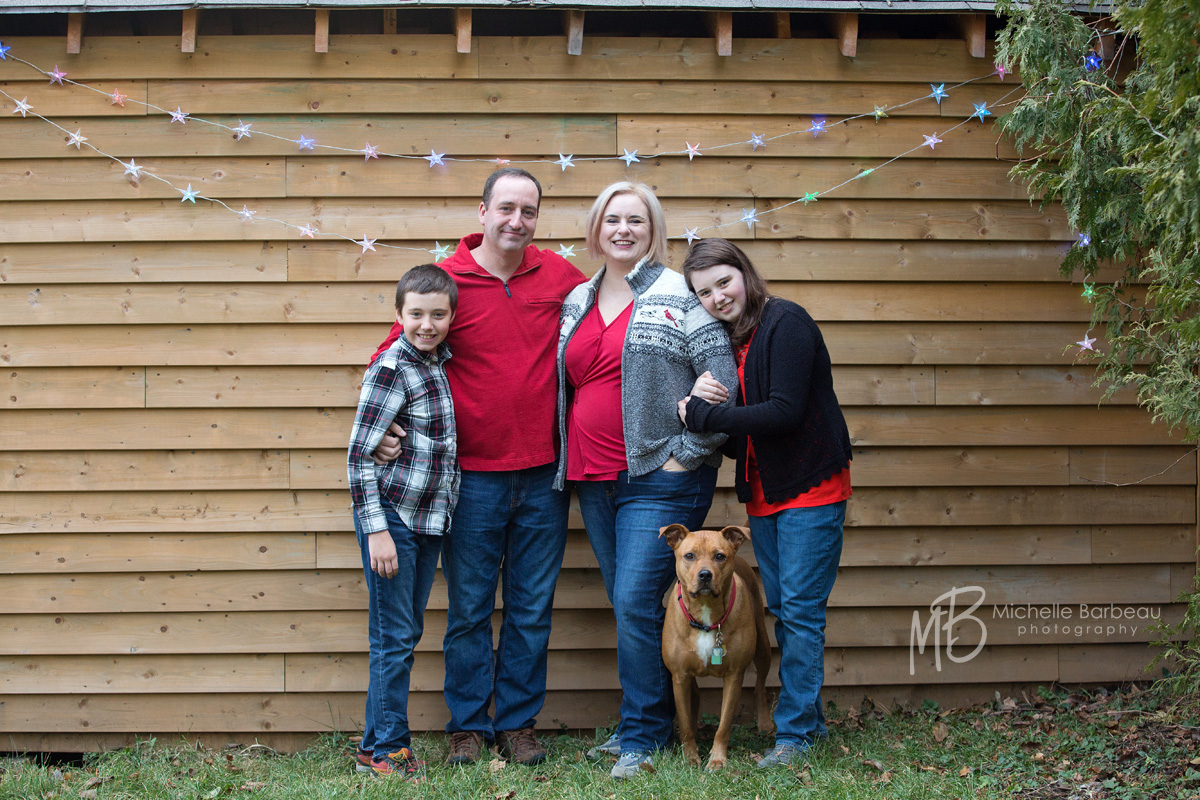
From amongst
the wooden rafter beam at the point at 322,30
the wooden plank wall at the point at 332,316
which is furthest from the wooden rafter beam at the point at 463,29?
the wooden rafter beam at the point at 322,30

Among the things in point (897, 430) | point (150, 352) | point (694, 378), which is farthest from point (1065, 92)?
point (150, 352)

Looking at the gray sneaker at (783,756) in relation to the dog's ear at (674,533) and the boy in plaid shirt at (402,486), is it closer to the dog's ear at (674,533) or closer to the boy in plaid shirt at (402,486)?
the dog's ear at (674,533)

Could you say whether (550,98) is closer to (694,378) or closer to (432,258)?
(432,258)

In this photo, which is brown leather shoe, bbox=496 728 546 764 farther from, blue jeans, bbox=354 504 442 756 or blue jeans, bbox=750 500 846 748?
blue jeans, bbox=750 500 846 748

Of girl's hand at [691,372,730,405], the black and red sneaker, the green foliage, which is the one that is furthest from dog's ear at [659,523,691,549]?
the green foliage

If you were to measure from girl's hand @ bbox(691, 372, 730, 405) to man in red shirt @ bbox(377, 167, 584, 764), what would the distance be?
0.62m

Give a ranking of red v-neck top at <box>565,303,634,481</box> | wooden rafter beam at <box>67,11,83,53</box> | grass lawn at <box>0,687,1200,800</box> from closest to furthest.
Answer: grass lawn at <box>0,687,1200,800</box>, red v-neck top at <box>565,303,634,481</box>, wooden rafter beam at <box>67,11,83,53</box>

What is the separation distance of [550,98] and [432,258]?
3.08 ft

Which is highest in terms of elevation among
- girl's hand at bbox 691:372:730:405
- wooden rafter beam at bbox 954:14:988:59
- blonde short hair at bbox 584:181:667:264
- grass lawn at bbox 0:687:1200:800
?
wooden rafter beam at bbox 954:14:988:59

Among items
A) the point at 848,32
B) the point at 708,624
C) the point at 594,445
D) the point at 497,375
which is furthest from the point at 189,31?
the point at 708,624

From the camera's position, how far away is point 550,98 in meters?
3.97

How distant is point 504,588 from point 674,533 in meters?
0.84

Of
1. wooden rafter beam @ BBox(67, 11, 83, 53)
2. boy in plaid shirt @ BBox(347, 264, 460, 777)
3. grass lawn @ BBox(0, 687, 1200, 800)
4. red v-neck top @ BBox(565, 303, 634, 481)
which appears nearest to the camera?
grass lawn @ BBox(0, 687, 1200, 800)

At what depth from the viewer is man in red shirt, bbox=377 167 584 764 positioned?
3.35m
